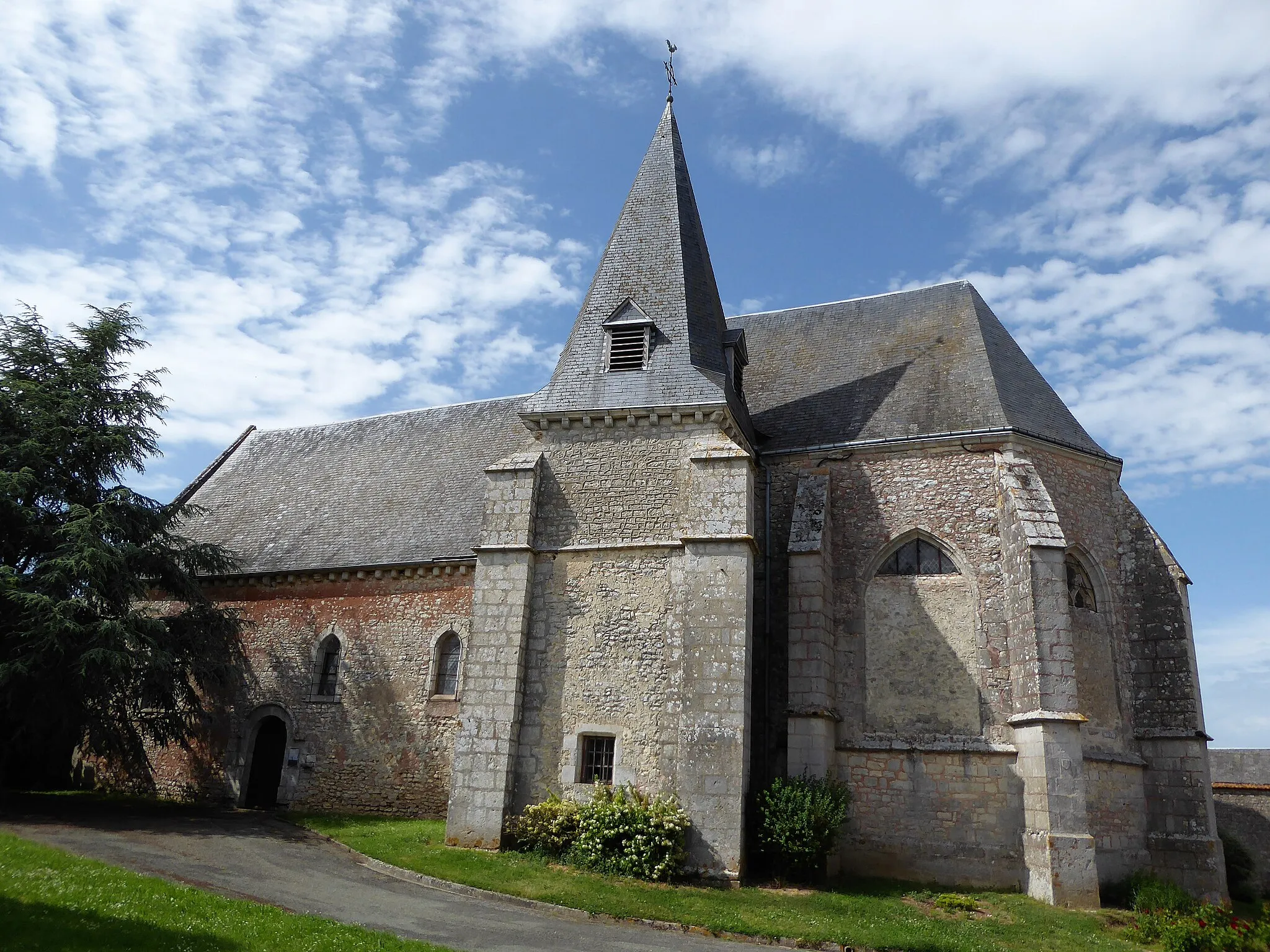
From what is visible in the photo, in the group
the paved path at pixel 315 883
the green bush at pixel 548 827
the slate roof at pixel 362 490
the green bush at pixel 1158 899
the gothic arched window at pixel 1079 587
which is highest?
the slate roof at pixel 362 490

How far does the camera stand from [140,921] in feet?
26.6

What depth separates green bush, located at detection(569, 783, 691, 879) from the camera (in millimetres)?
12555

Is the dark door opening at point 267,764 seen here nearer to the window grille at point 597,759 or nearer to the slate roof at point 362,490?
the slate roof at point 362,490

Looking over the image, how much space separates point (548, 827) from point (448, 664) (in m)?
5.94

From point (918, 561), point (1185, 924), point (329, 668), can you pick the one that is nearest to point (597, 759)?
point (918, 561)

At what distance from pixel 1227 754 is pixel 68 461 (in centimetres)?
3270

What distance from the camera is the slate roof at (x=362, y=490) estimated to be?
66.7 feet

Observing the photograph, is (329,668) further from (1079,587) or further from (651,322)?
(1079,587)

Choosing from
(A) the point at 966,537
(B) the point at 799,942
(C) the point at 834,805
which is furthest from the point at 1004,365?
(B) the point at 799,942

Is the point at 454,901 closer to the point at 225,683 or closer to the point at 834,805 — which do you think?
the point at 834,805

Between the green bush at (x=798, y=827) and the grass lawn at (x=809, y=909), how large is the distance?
1.59 feet

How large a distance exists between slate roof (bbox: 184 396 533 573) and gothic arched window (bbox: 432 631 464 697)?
1.78m

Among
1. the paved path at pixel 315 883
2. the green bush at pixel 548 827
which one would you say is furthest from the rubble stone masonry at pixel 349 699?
the green bush at pixel 548 827

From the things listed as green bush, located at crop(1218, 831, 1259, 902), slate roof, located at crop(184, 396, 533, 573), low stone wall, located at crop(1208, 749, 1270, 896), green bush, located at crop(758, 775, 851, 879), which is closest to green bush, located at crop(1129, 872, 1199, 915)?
green bush, located at crop(758, 775, 851, 879)
